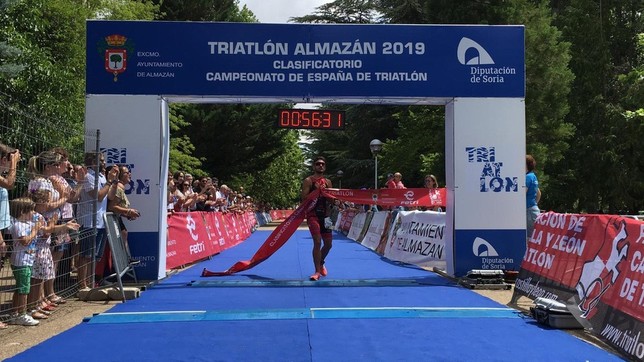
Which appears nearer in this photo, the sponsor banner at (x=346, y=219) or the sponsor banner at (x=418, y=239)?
the sponsor banner at (x=418, y=239)

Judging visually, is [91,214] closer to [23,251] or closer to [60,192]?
[60,192]

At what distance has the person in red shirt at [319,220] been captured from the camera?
10.2 m

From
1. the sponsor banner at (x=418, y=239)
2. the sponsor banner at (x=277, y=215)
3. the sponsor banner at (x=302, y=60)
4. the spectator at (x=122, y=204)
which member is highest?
the sponsor banner at (x=302, y=60)

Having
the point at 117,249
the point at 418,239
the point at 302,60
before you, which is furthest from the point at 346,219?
the point at 117,249

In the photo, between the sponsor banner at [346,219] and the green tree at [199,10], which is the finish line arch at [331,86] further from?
the green tree at [199,10]

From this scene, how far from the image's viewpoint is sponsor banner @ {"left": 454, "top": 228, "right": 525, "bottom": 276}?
33.9 feet

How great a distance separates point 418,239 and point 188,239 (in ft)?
16.3

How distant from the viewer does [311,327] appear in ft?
20.3

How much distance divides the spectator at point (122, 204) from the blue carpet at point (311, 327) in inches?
47.0

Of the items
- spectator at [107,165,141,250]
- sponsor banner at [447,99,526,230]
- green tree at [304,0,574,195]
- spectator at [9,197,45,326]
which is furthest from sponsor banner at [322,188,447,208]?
green tree at [304,0,574,195]

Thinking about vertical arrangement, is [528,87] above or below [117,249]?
above

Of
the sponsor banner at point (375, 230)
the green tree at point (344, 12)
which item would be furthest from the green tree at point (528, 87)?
the sponsor banner at point (375, 230)

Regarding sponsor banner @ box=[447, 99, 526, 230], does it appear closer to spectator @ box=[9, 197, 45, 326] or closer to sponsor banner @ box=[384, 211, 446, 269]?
sponsor banner @ box=[384, 211, 446, 269]

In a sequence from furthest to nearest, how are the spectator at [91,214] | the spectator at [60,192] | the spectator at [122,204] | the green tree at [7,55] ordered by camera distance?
1. the green tree at [7,55]
2. the spectator at [122,204]
3. the spectator at [91,214]
4. the spectator at [60,192]
